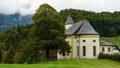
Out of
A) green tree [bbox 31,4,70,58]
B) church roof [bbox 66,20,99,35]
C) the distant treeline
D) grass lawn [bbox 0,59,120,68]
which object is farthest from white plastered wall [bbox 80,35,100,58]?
the distant treeline

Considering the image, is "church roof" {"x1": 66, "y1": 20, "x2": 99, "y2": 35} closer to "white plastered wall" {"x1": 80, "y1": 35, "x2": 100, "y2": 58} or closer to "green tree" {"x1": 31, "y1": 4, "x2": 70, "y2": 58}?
"white plastered wall" {"x1": 80, "y1": 35, "x2": 100, "y2": 58}

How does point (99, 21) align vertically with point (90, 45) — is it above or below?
above

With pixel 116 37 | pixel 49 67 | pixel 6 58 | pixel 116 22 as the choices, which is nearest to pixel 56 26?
pixel 49 67

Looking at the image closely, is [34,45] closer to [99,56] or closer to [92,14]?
[99,56]

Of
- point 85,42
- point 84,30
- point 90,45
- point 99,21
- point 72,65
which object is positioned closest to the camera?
point 72,65

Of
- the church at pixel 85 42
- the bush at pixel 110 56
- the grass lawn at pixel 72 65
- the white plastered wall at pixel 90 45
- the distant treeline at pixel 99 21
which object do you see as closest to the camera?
the grass lawn at pixel 72 65

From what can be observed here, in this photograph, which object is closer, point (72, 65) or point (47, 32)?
point (72, 65)

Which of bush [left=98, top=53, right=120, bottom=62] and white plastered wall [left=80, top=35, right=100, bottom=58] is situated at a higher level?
white plastered wall [left=80, top=35, right=100, bottom=58]

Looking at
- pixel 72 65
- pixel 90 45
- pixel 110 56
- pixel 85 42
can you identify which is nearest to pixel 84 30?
pixel 85 42

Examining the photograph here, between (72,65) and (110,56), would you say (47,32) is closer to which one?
(110,56)

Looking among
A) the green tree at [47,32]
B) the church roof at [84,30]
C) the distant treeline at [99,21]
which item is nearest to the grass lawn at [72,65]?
the green tree at [47,32]

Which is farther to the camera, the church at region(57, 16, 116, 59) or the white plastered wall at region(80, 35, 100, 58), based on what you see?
the church at region(57, 16, 116, 59)

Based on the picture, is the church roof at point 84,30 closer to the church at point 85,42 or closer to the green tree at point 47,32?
the church at point 85,42

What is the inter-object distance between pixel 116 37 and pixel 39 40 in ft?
304
